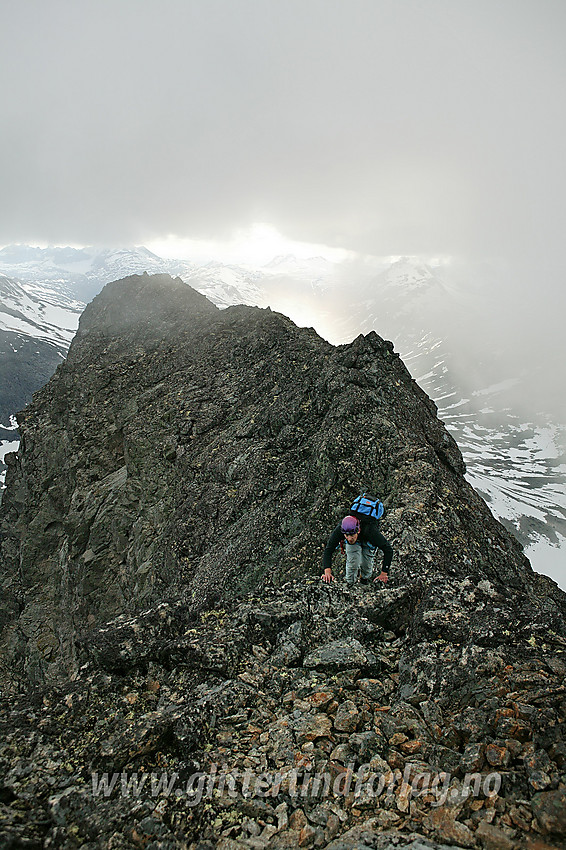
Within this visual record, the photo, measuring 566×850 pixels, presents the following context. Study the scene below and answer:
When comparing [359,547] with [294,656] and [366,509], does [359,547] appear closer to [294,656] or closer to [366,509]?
[366,509]

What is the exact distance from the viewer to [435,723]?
8.73m

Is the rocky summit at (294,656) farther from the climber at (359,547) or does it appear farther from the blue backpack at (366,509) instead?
the blue backpack at (366,509)

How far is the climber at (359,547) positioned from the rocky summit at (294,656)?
52 cm

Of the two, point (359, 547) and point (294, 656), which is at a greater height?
point (359, 547)

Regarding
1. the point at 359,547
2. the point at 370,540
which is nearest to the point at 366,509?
the point at 370,540

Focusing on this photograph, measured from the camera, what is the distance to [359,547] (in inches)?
519

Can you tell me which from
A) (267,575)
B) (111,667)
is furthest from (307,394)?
(111,667)

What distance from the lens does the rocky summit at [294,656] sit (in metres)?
7.34

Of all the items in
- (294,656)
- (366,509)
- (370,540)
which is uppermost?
(366,509)

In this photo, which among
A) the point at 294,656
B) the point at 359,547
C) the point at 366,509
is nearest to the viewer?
the point at 294,656

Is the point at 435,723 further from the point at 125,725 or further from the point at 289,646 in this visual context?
the point at 125,725

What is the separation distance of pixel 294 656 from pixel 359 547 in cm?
349

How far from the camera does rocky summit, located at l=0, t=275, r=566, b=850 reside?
7.34 metres

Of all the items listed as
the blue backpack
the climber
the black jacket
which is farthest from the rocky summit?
the blue backpack
